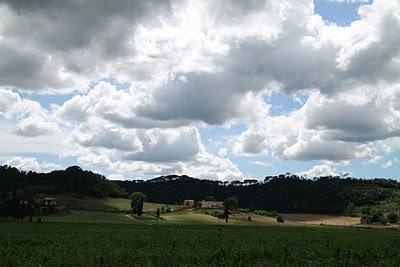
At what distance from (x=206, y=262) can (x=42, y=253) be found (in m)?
10.1

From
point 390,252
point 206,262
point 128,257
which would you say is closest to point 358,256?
point 390,252

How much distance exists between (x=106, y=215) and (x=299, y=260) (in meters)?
173

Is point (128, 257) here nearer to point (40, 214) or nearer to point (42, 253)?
point (42, 253)

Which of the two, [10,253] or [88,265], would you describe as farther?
[10,253]

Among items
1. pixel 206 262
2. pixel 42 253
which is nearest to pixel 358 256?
pixel 206 262

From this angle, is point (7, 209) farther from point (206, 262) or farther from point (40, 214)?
point (206, 262)

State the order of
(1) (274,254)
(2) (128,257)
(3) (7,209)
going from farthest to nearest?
(3) (7,209) → (1) (274,254) → (2) (128,257)

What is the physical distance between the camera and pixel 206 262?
24812 mm

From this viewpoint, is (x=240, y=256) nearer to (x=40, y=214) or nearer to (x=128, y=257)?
(x=128, y=257)

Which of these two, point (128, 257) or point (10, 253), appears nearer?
point (128, 257)

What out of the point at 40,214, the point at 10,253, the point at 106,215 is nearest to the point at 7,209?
the point at 40,214

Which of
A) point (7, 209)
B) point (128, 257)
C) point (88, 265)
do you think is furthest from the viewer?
point (7, 209)

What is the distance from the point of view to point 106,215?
192 metres

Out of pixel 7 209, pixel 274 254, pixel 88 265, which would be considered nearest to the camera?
pixel 88 265
